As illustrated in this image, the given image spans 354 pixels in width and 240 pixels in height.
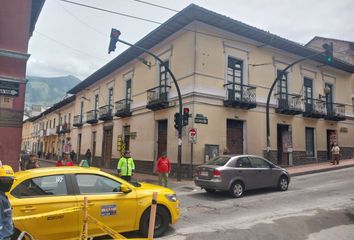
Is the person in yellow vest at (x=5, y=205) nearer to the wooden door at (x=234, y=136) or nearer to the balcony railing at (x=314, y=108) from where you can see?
the wooden door at (x=234, y=136)

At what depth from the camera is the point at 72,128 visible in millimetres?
40594

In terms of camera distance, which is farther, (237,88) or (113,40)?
(237,88)

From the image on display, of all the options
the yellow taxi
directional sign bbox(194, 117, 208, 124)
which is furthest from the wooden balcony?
the yellow taxi

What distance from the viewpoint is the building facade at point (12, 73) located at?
1167 centimetres

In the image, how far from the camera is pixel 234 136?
781 inches

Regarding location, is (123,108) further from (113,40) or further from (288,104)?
(113,40)

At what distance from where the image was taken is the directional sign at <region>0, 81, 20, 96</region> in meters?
11.7

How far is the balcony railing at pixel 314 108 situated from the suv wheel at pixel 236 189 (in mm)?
13851

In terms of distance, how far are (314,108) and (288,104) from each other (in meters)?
3.08

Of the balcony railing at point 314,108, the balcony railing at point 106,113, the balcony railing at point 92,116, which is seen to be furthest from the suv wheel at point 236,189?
the balcony railing at point 92,116

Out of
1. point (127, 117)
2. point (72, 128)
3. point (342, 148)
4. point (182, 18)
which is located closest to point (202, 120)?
point (182, 18)

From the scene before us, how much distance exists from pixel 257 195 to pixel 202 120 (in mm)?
6819

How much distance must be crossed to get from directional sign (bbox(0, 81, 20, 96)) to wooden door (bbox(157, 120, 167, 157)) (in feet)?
34.7

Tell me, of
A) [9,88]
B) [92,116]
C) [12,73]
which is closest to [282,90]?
[12,73]
